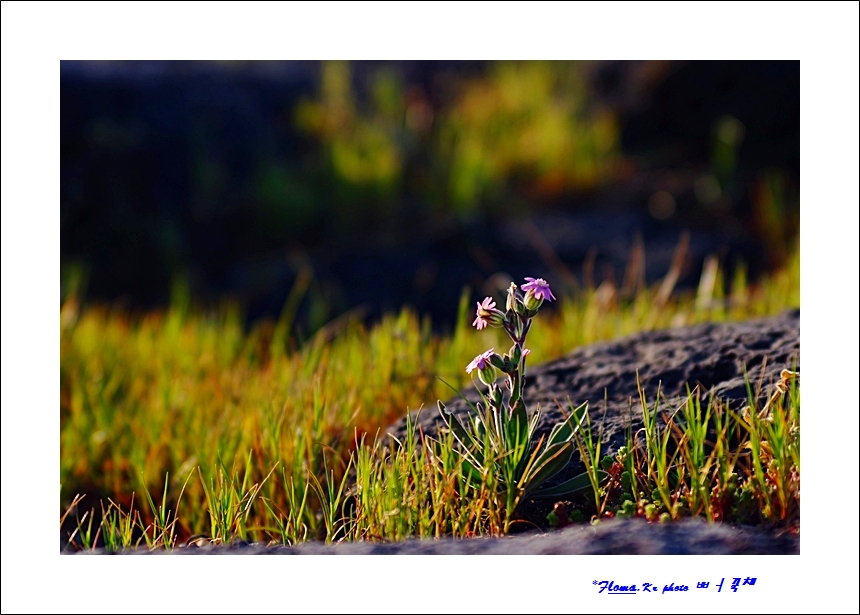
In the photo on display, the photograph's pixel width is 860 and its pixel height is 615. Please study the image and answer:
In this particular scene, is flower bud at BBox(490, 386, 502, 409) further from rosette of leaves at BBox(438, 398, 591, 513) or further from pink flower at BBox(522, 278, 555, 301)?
Result: pink flower at BBox(522, 278, 555, 301)

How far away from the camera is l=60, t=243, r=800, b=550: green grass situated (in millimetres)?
1543

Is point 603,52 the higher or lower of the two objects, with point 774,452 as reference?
higher

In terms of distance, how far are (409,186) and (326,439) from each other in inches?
109

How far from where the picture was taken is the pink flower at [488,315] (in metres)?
1.47

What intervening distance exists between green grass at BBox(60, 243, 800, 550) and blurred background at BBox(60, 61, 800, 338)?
0.67m

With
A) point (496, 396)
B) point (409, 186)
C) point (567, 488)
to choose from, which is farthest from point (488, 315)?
point (409, 186)

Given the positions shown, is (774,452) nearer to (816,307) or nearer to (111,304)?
(816,307)

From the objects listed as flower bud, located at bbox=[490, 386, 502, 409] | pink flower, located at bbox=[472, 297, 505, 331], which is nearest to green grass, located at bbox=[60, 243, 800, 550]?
flower bud, located at bbox=[490, 386, 502, 409]

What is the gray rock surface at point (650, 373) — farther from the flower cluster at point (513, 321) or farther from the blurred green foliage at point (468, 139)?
the blurred green foliage at point (468, 139)

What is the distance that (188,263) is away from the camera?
4.03 meters

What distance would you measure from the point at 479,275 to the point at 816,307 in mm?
1874

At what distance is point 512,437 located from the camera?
1.54 m

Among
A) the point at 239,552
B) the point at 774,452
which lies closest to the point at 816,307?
the point at 774,452

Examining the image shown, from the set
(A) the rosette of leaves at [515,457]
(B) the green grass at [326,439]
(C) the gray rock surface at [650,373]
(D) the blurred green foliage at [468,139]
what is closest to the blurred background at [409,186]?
(D) the blurred green foliage at [468,139]
